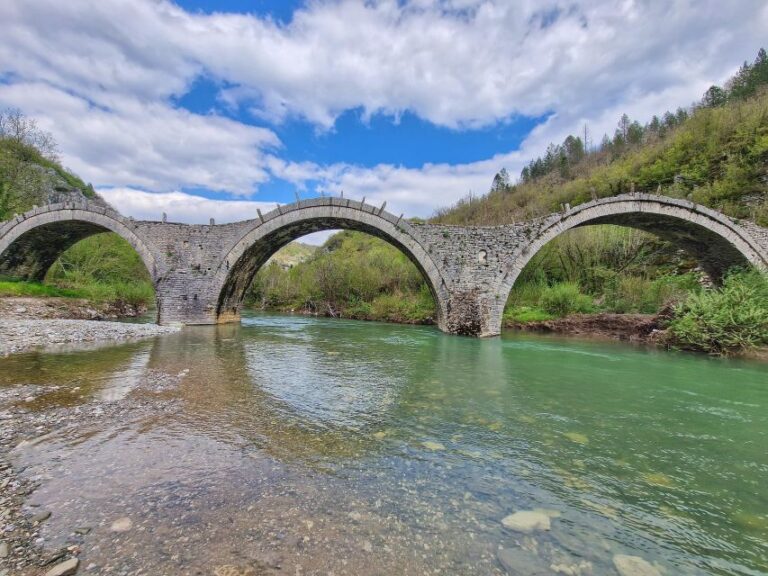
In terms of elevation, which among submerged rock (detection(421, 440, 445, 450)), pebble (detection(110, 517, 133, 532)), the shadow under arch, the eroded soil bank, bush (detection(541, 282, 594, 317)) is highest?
the shadow under arch

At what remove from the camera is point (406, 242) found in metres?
14.2

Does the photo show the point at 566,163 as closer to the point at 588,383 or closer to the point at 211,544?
the point at 588,383

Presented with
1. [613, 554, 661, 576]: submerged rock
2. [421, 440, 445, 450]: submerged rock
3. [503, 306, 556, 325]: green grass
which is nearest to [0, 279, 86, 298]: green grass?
[421, 440, 445, 450]: submerged rock

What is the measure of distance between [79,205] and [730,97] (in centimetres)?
5007

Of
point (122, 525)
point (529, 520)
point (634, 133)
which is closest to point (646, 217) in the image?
point (529, 520)

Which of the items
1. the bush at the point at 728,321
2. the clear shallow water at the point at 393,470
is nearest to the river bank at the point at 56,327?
the clear shallow water at the point at 393,470

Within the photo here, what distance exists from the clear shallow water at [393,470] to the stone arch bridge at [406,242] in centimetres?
740

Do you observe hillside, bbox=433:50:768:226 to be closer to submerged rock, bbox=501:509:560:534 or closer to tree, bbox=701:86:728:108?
tree, bbox=701:86:728:108

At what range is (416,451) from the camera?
3523 mm

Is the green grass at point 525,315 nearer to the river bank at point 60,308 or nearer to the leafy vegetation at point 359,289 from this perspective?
the leafy vegetation at point 359,289

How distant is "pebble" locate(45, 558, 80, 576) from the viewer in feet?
5.93

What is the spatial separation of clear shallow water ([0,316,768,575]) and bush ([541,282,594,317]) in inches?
409

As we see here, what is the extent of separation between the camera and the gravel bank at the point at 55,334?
28.5ft

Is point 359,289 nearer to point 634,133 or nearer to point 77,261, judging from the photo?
point 77,261
